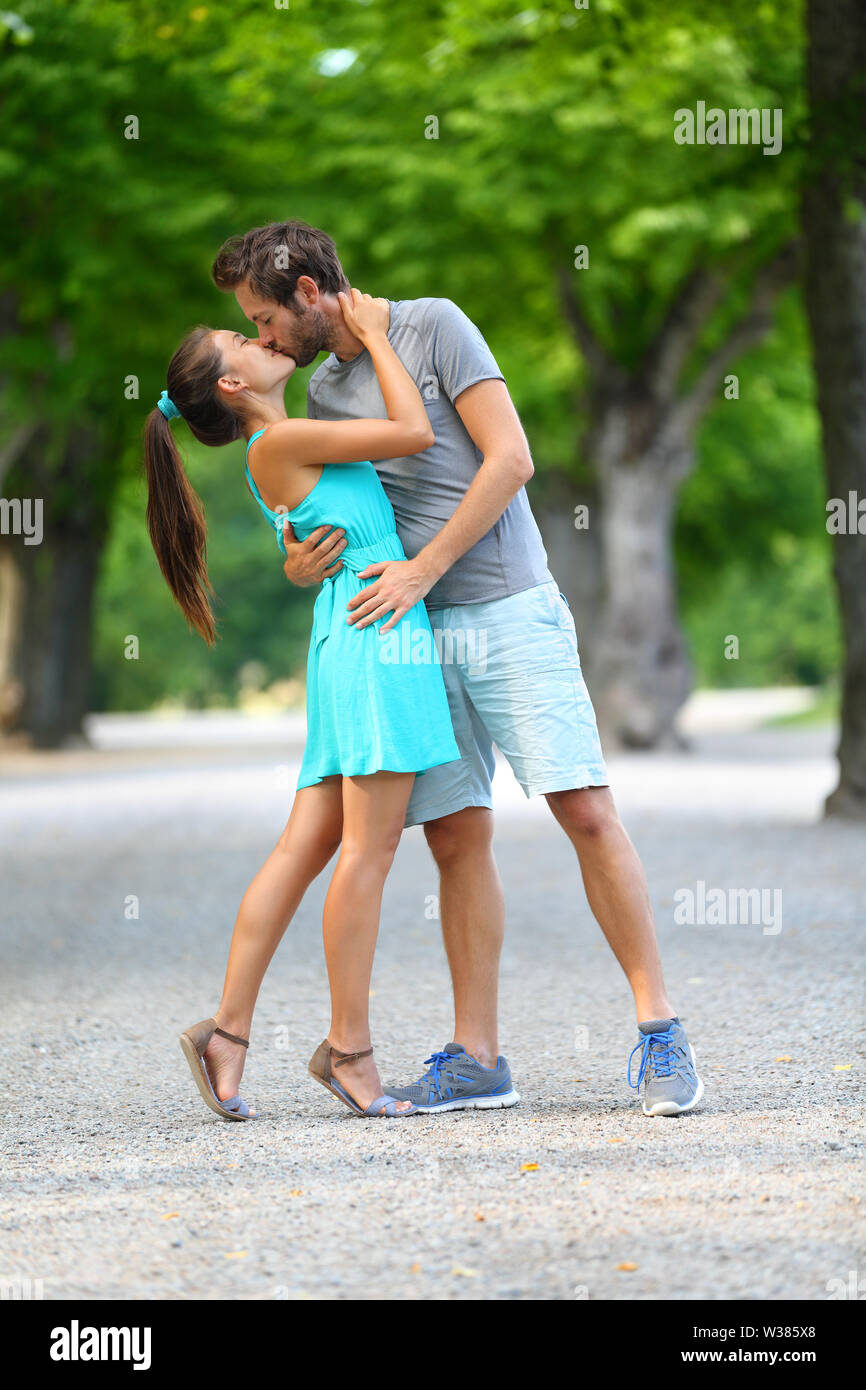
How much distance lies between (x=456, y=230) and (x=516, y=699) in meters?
15.8

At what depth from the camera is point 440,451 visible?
13.3 feet

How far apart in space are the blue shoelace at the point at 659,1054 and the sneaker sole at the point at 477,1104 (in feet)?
1.08

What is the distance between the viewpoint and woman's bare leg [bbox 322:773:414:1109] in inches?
156

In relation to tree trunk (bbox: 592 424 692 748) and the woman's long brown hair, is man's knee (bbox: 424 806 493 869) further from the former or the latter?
tree trunk (bbox: 592 424 692 748)

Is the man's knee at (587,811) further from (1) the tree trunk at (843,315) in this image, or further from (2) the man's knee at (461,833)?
(1) the tree trunk at (843,315)

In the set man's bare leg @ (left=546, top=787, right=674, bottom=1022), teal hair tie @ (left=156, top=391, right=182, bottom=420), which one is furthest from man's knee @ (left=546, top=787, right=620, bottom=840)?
teal hair tie @ (left=156, top=391, right=182, bottom=420)

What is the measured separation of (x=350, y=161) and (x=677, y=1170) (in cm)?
1560

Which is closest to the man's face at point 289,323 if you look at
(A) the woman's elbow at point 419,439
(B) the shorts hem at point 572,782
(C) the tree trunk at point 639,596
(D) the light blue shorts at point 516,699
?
(A) the woman's elbow at point 419,439

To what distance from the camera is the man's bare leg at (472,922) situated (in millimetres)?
4160

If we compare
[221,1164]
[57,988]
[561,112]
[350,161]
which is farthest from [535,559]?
[350,161]

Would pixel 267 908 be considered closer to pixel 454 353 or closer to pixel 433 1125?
pixel 433 1125

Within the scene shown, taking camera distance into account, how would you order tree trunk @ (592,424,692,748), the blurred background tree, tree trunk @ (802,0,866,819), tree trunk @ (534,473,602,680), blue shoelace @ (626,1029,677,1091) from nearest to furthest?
1. blue shoelace @ (626,1029,677,1091)
2. tree trunk @ (802,0,866,819)
3. the blurred background tree
4. tree trunk @ (592,424,692,748)
5. tree trunk @ (534,473,602,680)

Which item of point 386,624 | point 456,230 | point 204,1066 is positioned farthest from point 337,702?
point 456,230

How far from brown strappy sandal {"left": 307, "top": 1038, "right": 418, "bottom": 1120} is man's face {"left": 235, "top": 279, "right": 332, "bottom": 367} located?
1652 millimetres
